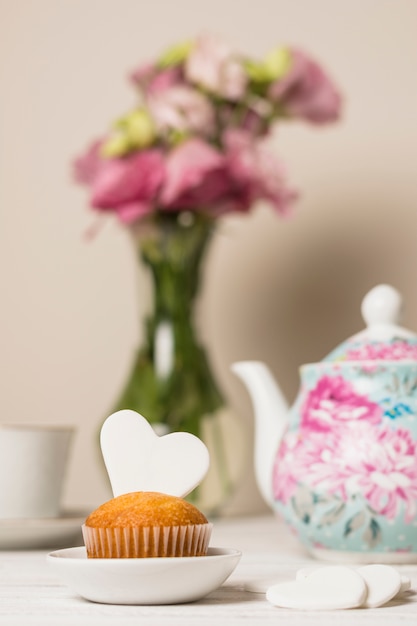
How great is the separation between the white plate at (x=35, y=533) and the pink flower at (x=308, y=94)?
647 millimetres

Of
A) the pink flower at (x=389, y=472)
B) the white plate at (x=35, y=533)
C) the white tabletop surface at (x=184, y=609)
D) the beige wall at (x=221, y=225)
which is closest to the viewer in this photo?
the white tabletop surface at (x=184, y=609)

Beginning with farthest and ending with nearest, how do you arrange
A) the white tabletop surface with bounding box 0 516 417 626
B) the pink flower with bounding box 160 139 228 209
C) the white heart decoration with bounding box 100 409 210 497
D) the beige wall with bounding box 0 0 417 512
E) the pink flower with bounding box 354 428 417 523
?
1. the beige wall with bounding box 0 0 417 512
2. the pink flower with bounding box 160 139 228 209
3. the pink flower with bounding box 354 428 417 523
4. the white heart decoration with bounding box 100 409 210 497
5. the white tabletop surface with bounding box 0 516 417 626

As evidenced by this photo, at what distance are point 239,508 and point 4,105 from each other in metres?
0.75

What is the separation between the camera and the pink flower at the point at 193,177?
3.81 ft

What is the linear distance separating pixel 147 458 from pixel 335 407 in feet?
0.71

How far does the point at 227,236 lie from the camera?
151cm

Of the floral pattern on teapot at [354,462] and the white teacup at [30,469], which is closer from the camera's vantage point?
the floral pattern on teapot at [354,462]

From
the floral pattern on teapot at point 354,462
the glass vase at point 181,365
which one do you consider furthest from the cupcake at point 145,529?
the glass vase at point 181,365

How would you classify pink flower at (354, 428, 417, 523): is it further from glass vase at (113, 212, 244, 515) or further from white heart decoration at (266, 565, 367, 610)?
glass vase at (113, 212, 244, 515)

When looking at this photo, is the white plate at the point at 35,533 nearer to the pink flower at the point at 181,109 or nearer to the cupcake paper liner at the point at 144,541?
the cupcake paper liner at the point at 144,541

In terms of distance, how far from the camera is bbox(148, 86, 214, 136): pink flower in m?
1.20

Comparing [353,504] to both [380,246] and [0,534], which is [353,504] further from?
[380,246]

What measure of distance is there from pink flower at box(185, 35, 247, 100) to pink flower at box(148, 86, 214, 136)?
2cm

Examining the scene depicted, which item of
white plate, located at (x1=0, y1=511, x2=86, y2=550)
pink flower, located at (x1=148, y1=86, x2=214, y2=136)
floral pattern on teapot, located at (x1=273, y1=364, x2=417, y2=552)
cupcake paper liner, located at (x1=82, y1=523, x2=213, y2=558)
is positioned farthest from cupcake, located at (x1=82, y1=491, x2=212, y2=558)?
pink flower, located at (x1=148, y1=86, x2=214, y2=136)
